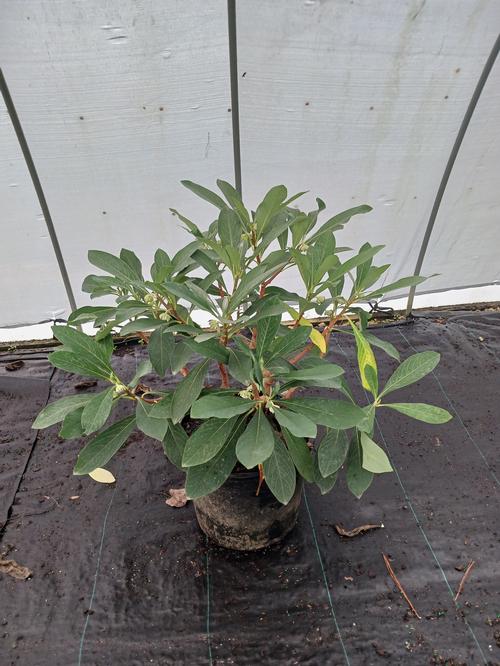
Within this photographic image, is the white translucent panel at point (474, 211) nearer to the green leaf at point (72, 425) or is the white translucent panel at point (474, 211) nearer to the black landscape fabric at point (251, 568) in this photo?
the black landscape fabric at point (251, 568)

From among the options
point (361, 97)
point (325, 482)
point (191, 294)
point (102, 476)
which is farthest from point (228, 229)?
Result: point (361, 97)

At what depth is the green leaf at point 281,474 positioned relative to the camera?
1.08m

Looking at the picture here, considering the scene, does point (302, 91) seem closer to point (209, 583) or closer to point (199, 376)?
point (199, 376)

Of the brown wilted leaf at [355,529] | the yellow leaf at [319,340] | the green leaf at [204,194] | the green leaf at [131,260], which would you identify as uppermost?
the green leaf at [204,194]

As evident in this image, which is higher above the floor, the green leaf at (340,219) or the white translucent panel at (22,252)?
the green leaf at (340,219)

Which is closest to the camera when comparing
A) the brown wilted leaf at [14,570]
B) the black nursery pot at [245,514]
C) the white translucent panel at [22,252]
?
the black nursery pot at [245,514]

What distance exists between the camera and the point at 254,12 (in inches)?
64.7

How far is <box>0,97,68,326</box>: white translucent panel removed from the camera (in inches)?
76.0

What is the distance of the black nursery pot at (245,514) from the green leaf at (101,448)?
0.33 meters

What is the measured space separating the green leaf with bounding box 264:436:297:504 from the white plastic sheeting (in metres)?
1.38

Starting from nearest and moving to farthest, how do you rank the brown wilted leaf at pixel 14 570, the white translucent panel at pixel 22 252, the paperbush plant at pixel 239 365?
the paperbush plant at pixel 239 365 < the brown wilted leaf at pixel 14 570 < the white translucent panel at pixel 22 252

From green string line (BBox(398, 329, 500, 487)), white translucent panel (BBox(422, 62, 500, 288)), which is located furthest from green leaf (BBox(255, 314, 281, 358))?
white translucent panel (BBox(422, 62, 500, 288))

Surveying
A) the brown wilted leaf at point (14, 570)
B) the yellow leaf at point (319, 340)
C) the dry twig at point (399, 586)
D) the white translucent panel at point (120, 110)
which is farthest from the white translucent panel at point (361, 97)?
the brown wilted leaf at point (14, 570)

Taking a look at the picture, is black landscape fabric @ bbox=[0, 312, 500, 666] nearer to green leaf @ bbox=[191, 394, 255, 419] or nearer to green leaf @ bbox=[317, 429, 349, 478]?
green leaf @ bbox=[317, 429, 349, 478]
